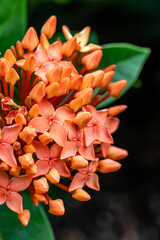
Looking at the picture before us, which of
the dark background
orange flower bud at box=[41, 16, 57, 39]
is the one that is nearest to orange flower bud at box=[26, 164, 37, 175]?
orange flower bud at box=[41, 16, 57, 39]

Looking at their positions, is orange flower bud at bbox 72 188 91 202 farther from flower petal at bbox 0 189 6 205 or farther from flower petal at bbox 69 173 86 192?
flower petal at bbox 0 189 6 205

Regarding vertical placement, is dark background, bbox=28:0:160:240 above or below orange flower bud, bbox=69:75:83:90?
below

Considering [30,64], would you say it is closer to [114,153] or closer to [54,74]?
[54,74]

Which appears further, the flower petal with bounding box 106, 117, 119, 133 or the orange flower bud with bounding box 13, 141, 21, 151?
the flower petal with bounding box 106, 117, 119, 133

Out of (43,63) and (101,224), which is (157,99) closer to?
(101,224)

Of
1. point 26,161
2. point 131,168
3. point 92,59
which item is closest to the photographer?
point 26,161

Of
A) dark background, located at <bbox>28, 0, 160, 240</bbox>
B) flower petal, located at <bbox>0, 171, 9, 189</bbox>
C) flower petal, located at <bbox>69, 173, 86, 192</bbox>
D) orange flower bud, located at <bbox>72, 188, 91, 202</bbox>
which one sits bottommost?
dark background, located at <bbox>28, 0, 160, 240</bbox>

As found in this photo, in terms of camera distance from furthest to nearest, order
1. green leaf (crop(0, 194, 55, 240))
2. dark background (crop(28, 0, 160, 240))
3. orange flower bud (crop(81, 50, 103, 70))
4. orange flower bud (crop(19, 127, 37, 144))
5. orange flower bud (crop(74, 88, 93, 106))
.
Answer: dark background (crop(28, 0, 160, 240)) → green leaf (crop(0, 194, 55, 240)) → orange flower bud (crop(81, 50, 103, 70)) → orange flower bud (crop(74, 88, 93, 106)) → orange flower bud (crop(19, 127, 37, 144))

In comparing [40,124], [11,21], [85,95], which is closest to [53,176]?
[40,124]
